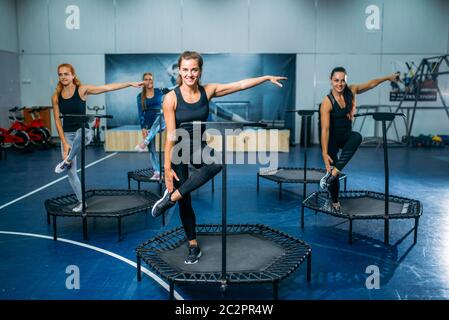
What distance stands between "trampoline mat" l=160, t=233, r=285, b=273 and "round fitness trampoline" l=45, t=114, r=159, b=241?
0.79 meters

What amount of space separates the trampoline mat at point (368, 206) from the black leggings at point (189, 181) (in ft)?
4.61

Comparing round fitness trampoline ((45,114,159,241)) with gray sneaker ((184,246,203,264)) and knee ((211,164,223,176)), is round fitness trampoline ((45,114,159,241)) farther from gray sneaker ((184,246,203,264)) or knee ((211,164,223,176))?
knee ((211,164,223,176))

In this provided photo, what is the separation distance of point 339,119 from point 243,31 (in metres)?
7.10

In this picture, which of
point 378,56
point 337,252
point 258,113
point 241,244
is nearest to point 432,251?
point 337,252

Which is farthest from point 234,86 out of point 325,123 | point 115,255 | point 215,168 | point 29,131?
point 29,131

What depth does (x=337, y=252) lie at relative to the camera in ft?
9.99

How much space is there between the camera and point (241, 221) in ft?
12.6

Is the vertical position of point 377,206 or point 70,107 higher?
point 70,107

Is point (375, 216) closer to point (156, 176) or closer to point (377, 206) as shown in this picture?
point (377, 206)

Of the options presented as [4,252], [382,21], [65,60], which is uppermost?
[382,21]

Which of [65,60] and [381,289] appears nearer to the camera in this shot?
[381,289]

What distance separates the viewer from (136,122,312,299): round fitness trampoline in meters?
2.21

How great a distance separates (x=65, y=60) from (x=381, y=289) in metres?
9.71

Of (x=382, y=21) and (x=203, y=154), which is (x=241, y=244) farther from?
(x=382, y=21)
